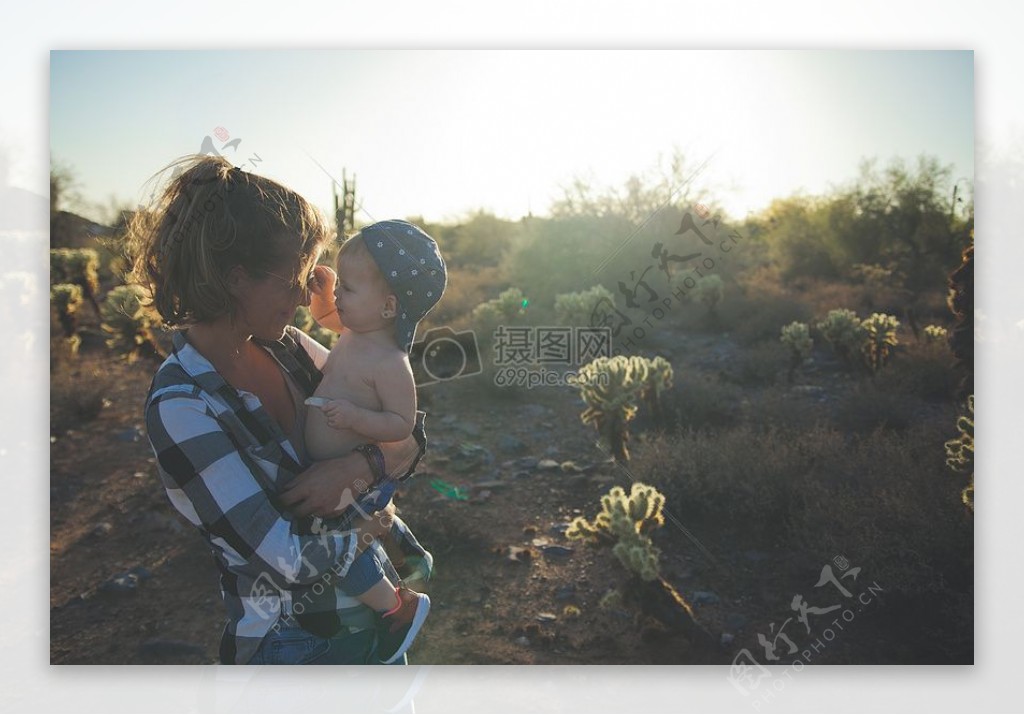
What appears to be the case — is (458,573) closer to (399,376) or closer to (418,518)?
(418,518)

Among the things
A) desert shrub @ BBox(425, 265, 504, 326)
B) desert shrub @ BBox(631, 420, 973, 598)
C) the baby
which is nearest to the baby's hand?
the baby

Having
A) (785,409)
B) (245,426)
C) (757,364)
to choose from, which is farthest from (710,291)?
(245,426)

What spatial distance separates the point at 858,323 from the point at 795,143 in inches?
63.9

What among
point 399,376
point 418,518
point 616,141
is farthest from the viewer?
point 418,518

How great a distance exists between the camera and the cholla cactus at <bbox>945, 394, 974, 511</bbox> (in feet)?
13.8

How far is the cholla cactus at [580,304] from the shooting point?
5.43 meters

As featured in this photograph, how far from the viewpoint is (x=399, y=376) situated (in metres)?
2.09

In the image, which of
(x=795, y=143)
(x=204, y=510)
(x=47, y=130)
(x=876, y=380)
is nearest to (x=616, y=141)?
(x=795, y=143)

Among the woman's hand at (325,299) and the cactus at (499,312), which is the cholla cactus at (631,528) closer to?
the cactus at (499,312)

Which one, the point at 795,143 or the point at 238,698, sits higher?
the point at 795,143

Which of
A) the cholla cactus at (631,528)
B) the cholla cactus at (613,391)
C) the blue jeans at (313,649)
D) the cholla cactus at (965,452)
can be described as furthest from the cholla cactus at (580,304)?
the blue jeans at (313,649)

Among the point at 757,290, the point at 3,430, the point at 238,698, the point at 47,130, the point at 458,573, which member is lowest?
the point at 458,573

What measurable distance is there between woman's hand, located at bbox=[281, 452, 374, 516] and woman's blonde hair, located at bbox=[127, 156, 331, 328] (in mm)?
397

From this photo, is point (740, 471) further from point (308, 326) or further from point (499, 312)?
point (308, 326)
